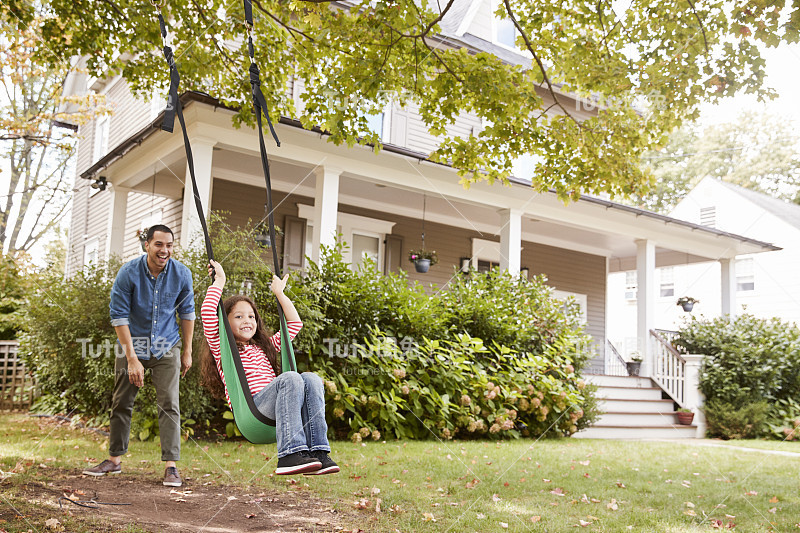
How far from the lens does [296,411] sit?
10.8 ft

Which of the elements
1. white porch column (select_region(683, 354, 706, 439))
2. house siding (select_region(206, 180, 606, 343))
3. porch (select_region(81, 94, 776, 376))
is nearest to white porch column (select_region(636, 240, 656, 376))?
porch (select_region(81, 94, 776, 376))

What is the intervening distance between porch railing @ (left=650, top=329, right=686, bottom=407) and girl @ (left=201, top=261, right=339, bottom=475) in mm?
9647

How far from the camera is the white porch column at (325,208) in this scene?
891cm

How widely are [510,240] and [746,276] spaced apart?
1471cm

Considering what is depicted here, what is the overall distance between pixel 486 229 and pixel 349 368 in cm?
682

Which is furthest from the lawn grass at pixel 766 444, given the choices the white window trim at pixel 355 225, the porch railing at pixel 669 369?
the white window trim at pixel 355 225

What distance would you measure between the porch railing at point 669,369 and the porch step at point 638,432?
2.51ft

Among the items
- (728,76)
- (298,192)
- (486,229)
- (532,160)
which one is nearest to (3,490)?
(728,76)

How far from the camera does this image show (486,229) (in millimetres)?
13672

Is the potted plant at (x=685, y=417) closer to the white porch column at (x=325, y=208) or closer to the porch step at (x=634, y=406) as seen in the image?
the porch step at (x=634, y=406)

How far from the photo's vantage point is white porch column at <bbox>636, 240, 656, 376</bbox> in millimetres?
12352

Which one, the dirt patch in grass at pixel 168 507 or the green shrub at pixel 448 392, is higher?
the green shrub at pixel 448 392

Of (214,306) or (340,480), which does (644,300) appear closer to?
(340,480)

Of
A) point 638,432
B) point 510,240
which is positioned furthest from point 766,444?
point 510,240
